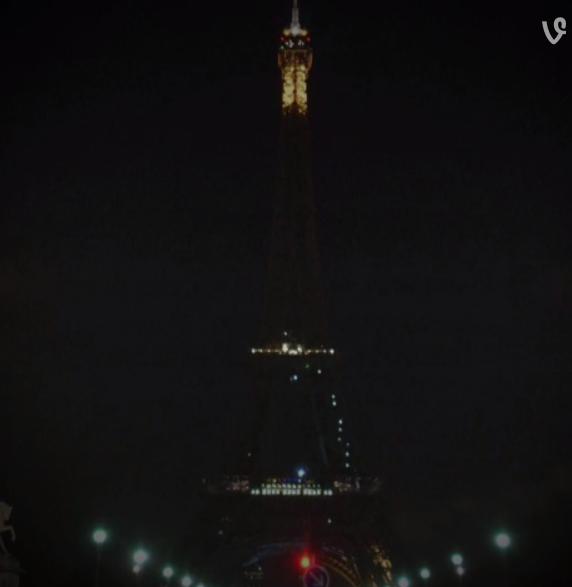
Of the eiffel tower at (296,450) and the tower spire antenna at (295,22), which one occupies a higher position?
the tower spire antenna at (295,22)

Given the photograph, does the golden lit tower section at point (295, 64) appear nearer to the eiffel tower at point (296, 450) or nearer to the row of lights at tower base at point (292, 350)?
the eiffel tower at point (296, 450)

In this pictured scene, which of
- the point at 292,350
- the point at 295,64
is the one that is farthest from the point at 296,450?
the point at 295,64

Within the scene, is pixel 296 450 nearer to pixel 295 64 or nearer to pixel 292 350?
pixel 292 350

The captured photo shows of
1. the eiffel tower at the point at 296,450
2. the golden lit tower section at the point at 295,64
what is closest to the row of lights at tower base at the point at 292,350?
the eiffel tower at the point at 296,450

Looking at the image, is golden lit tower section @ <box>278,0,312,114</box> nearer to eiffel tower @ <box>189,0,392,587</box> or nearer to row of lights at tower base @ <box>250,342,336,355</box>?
eiffel tower @ <box>189,0,392,587</box>

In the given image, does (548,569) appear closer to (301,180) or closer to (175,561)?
(175,561)

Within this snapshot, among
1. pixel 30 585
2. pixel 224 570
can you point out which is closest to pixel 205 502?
pixel 224 570
